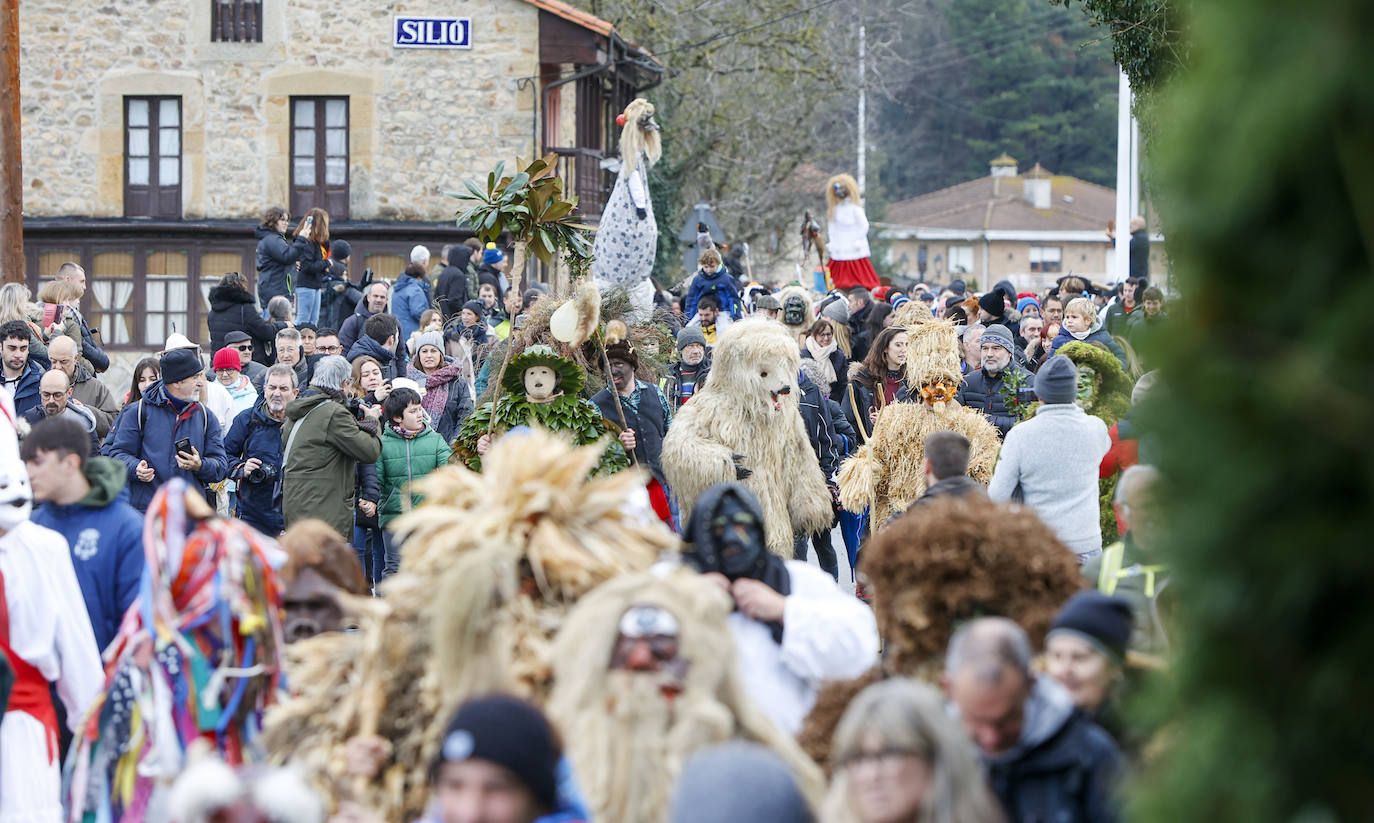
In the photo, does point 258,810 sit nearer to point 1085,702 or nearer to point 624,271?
point 1085,702

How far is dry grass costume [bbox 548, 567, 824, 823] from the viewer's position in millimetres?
4164

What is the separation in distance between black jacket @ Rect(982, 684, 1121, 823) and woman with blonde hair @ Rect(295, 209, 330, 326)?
13.6m

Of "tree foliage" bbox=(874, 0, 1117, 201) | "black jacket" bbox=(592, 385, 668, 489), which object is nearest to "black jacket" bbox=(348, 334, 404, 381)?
"black jacket" bbox=(592, 385, 668, 489)

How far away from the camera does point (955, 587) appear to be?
4840 millimetres

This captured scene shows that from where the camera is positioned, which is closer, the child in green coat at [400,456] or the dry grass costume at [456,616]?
the dry grass costume at [456,616]

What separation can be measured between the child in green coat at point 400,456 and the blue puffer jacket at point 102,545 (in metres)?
3.63

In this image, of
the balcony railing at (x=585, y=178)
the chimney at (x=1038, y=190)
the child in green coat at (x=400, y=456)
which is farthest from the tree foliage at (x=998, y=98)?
the child in green coat at (x=400, y=456)

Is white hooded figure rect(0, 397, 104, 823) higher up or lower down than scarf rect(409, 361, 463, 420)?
lower down

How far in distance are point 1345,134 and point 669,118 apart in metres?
31.0

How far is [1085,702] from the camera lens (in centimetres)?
431

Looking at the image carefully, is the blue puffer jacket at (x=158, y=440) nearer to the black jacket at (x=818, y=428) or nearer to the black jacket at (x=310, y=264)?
the black jacket at (x=818, y=428)

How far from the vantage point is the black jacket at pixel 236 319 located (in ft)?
47.7

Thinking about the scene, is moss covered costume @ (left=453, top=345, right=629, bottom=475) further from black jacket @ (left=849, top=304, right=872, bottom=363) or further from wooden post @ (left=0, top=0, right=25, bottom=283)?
wooden post @ (left=0, top=0, right=25, bottom=283)

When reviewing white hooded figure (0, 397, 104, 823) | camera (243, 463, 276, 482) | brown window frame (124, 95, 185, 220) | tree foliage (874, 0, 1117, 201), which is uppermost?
tree foliage (874, 0, 1117, 201)
